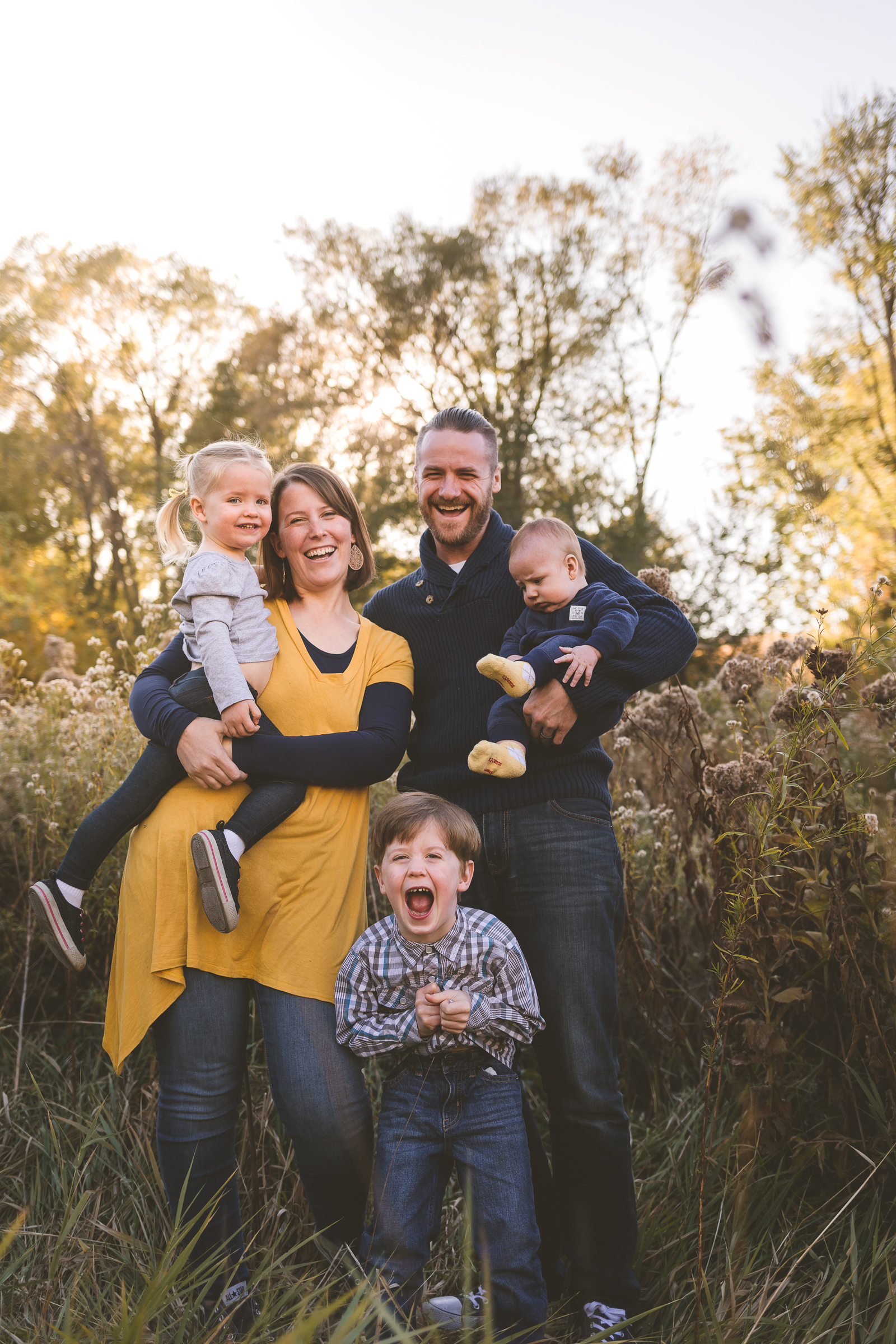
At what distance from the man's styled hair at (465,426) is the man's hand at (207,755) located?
1.12 metres

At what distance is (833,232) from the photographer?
8.56 metres

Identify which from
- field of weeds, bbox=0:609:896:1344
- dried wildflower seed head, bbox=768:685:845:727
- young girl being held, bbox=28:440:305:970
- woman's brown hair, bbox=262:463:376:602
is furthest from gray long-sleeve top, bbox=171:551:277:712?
dried wildflower seed head, bbox=768:685:845:727

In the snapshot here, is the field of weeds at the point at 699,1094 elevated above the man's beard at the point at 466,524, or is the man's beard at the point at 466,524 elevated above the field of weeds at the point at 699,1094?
the man's beard at the point at 466,524

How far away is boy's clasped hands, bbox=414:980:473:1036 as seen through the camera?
7.55 ft

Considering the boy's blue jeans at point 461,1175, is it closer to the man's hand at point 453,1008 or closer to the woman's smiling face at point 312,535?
the man's hand at point 453,1008

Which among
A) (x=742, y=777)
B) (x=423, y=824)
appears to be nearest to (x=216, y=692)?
(x=423, y=824)

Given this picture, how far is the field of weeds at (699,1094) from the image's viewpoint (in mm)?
2264

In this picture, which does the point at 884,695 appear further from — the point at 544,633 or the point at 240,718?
the point at 240,718

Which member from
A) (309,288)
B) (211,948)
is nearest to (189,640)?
(211,948)

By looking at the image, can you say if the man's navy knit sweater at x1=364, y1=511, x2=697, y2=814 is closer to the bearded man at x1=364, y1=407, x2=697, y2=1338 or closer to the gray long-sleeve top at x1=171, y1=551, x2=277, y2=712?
the bearded man at x1=364, y1=407, x2=697, y2=1338

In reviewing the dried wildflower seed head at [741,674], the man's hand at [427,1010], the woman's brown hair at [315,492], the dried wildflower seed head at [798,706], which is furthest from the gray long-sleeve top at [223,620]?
the dried wildflower seed head at [741,674]

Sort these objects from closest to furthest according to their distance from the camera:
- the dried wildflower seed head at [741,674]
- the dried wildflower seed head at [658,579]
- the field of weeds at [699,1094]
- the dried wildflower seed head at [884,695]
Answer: the field of weeds at [699,1094], the dried wildflower seed head at [884,695], the dried wildflower seed head at [658,579], the dried wildflower seed head at [741,674]

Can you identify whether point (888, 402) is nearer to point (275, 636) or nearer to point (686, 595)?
point (686, 595)

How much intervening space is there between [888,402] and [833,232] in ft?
18.9
